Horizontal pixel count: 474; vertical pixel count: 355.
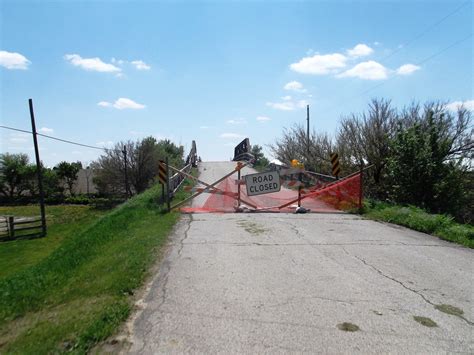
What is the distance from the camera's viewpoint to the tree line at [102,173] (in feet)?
154

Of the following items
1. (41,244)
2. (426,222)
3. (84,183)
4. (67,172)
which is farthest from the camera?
(84,183)

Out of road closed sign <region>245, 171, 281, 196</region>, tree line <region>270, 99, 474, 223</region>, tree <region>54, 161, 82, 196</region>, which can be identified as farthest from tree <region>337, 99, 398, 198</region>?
tree <region>54, 161, 82, 196</region>

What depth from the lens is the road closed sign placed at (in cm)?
1138

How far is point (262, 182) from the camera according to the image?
11406 millimetres

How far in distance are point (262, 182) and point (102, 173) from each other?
4090 cm

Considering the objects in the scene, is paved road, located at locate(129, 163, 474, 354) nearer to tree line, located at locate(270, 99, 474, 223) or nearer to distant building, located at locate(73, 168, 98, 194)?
tree line, located at locate(270, 99, 474, 223)

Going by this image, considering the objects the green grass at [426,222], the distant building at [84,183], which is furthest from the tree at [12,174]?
the green grass at [426,222]

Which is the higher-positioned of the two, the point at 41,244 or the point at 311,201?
the point at 311,201

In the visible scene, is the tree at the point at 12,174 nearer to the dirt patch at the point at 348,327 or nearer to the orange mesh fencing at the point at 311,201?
the orange mesh fencing at the point at 311,201

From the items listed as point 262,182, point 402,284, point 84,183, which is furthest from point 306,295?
point 84,183

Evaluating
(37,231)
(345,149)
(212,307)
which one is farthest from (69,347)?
(37,231)

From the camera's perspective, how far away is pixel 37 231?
95.7 ft

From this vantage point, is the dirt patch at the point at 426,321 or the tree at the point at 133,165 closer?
the dirt patch at the point at 426,321

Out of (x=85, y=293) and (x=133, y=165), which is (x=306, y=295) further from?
(x=133, y=165)
